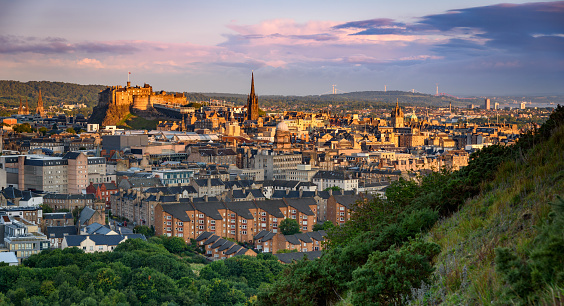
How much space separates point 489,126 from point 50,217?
89.6m

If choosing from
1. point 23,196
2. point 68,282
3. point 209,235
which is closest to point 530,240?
point 68,282

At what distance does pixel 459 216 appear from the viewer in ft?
32.1

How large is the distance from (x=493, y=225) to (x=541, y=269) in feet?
8.94

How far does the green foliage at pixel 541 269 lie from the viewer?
212 inches

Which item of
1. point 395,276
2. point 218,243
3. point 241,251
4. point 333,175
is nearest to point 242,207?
point 218,243

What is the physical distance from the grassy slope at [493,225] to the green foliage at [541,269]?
1.24 ft

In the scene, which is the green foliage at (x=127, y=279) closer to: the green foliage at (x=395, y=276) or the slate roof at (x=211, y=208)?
the slate roof at (x=211, y=208)

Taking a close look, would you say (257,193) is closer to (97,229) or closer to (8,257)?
(97,229)

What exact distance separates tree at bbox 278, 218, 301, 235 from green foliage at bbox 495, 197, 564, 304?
36854 millimetres

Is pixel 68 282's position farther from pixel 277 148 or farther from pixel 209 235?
pixel 277 148

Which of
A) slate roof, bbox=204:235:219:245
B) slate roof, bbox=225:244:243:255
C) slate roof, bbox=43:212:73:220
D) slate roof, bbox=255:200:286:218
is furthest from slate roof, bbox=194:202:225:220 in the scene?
slate roof, bbox=43:212:73:220

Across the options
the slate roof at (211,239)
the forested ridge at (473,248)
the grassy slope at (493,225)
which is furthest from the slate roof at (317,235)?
the grassy slope at (493,225)

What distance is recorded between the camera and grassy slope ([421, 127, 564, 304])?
668cm

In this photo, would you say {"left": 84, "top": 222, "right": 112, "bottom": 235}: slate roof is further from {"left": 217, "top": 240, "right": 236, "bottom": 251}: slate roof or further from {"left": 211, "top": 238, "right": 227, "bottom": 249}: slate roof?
{"left": 217, "top": 240, "right": 236, "bottom": 251}: slate roof
